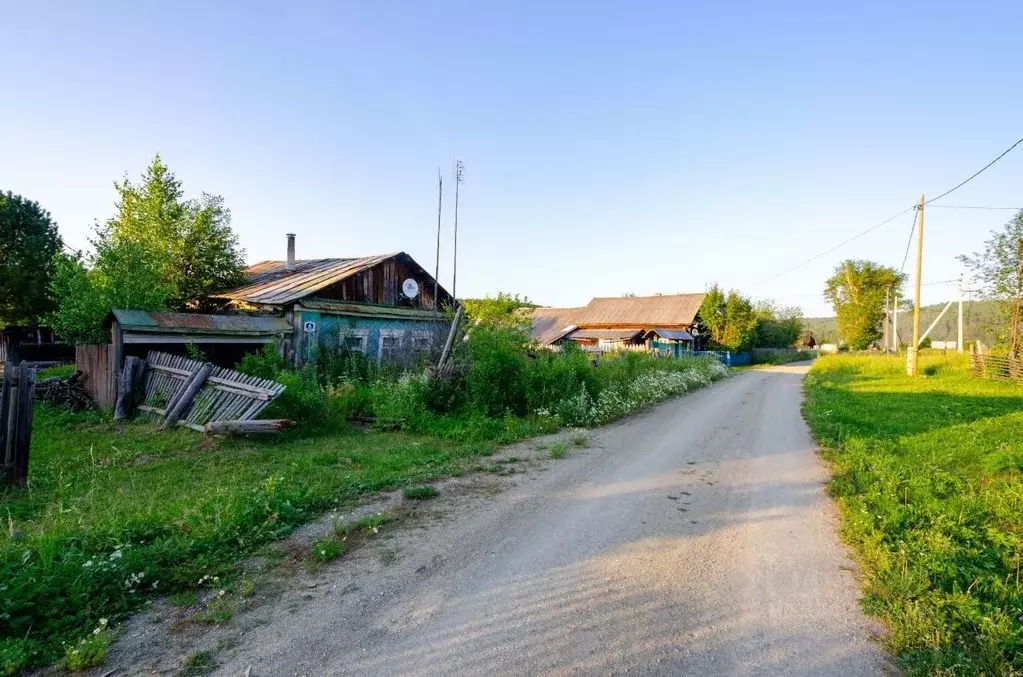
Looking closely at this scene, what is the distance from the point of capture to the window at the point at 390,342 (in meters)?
17.6

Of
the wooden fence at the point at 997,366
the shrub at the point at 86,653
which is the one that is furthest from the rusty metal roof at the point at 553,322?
the shrub at the point at 86,653

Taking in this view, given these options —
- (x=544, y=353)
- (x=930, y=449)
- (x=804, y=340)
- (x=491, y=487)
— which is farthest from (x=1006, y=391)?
(x=804, y=340)

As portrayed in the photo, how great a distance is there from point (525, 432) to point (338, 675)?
688 centimetres

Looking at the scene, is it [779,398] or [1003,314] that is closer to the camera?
[779,398]

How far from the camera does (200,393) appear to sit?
9.59 m

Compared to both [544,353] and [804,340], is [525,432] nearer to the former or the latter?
[544,353]

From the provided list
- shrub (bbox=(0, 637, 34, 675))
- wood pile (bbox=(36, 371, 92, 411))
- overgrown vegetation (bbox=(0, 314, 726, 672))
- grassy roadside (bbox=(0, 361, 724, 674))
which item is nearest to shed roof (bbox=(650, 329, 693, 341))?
overgrown vegetation (bbox=(0, 314, 726, 672))

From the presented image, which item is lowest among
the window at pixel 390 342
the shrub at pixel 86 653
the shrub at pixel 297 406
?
the shrub at pixel 86 653

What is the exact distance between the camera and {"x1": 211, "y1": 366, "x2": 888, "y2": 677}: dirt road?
2881 millimetres

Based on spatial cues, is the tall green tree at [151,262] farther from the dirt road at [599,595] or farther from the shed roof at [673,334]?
the shed roof at [673,334]

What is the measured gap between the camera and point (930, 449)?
802 centimetres

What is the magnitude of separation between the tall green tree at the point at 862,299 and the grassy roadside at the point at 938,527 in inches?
2072

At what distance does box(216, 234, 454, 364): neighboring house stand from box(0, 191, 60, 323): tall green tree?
13858 millimetres

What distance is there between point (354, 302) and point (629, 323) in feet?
94.3
